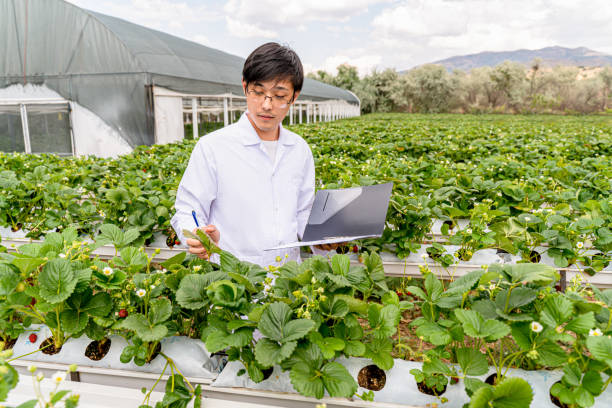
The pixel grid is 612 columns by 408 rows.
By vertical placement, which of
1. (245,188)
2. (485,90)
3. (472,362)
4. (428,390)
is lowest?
(428,390)

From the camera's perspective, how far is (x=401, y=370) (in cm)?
120

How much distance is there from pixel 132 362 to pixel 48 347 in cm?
32

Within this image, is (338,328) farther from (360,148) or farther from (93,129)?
(93,129)

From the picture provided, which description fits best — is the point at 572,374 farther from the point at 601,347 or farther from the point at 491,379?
the point at 491,379

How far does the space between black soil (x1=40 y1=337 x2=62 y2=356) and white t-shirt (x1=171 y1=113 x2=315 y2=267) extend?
0.65m

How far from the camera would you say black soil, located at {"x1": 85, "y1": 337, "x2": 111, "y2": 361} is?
130 centimetres

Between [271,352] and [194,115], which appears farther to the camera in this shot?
[194,115]

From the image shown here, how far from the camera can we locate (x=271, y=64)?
166cm

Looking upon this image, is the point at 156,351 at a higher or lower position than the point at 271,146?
lower

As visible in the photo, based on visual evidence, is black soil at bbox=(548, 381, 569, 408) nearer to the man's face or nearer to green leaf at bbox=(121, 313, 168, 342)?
green leaf at bbox=(121, 313, 168, 342)

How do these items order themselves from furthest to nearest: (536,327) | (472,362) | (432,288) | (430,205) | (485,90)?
1. (485,90)
2. (430,205)
3. (432,288)
4. (472,362)
5. (536,327)

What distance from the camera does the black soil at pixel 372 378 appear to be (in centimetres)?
115

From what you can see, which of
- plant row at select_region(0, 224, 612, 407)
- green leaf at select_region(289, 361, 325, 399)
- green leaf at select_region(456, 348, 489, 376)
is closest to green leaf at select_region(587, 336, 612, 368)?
plant row at select_region(0, 224, 612, 407)

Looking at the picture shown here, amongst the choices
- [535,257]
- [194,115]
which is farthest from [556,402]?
[194,115]
